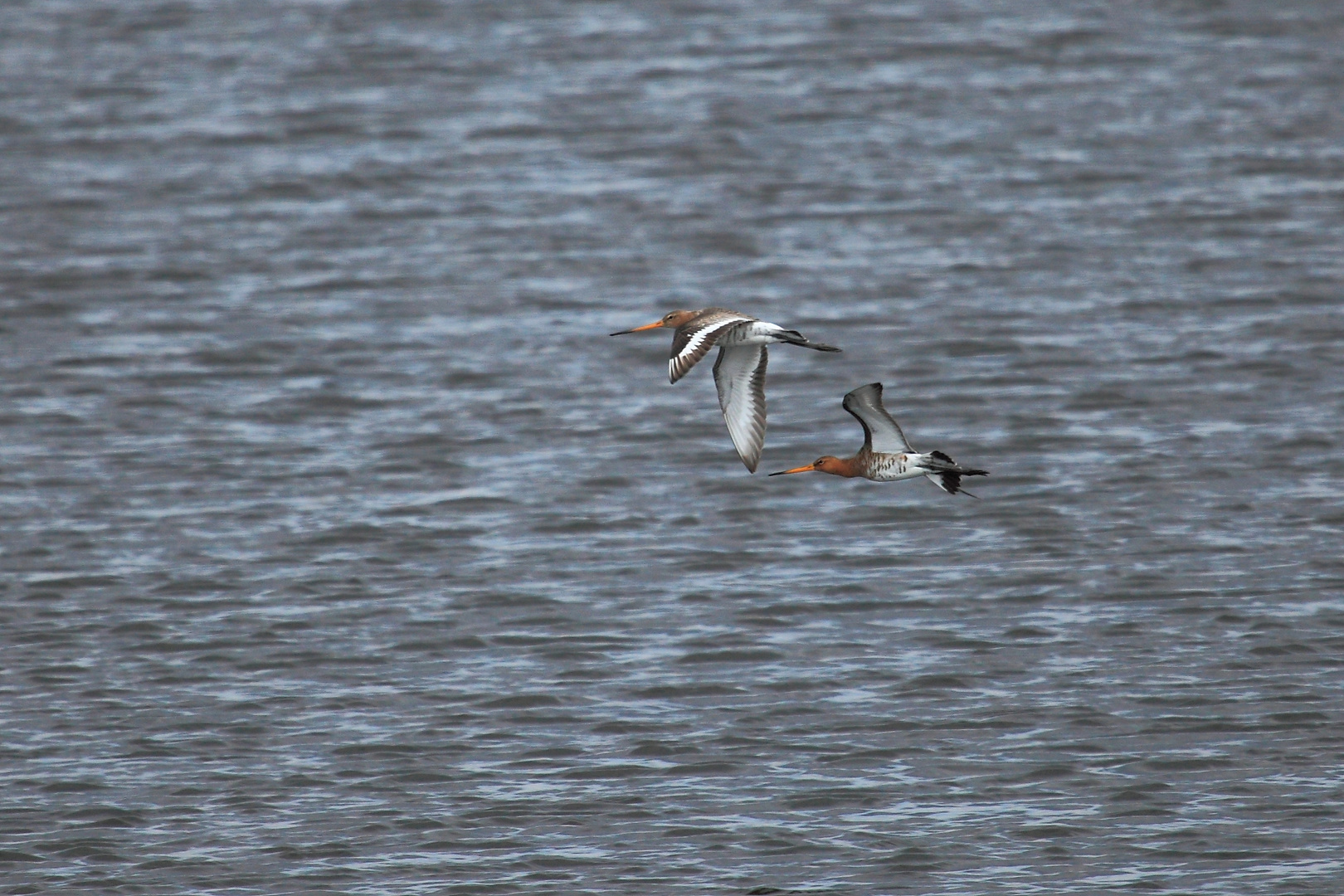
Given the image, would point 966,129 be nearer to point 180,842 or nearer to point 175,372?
point 175,372

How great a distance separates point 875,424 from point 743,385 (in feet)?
3.77

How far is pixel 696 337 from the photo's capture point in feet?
46.0

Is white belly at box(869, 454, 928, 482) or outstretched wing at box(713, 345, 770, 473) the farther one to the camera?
outstretched wing at box(713, 345, 770, 473)

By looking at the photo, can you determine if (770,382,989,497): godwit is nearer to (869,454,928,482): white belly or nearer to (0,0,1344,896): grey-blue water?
(869,454,928,482): white belly

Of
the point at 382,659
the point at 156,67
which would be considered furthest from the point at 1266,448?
the point at 156,67

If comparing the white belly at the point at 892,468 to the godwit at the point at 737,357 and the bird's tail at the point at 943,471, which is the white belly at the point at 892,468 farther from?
the godwit at the point at 737,357

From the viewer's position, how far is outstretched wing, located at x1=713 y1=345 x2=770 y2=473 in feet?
47.4

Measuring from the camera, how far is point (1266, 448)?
2128cm

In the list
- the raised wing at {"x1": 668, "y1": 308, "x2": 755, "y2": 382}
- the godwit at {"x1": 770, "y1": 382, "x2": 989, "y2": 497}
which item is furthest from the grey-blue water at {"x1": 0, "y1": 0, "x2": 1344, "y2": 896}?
the raised wing at {"x1": 668, "y1": 308, "x2": 755, "y2": 382}

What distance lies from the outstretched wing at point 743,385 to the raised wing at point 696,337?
0.86ft

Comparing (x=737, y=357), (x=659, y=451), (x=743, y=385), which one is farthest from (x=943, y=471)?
(x=659, y=451)

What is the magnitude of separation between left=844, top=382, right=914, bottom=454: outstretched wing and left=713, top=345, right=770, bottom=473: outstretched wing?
0.79 metres

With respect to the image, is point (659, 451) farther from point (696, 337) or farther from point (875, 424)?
point (875, 424)

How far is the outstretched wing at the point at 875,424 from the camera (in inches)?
524
